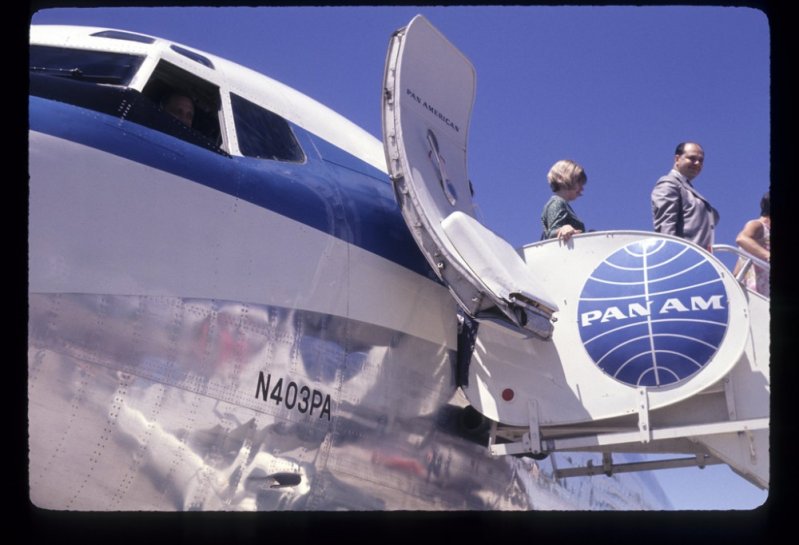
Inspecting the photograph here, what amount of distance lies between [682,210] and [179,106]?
3.57 meters

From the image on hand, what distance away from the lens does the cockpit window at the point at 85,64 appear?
5.79m

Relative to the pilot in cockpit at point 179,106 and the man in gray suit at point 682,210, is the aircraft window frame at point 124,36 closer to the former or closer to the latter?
the pilot in cockpit at point 179,106

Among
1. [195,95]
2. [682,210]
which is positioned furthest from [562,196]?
[195,95]

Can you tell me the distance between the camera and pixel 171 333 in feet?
17.1

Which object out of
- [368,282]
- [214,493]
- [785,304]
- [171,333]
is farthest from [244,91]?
[785,304]

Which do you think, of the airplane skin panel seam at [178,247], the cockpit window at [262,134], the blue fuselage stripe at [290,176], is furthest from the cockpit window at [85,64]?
the airplane skin panel seam at [178,247]

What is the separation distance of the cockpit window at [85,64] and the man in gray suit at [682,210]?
144 inches

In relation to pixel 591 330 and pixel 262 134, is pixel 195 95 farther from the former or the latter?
pixel 591 330

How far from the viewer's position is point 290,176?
6309 mm

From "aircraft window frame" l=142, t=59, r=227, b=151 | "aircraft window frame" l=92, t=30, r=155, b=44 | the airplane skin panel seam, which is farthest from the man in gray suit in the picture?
"aircraft window frame" l=92, t=30, r=155, b=44

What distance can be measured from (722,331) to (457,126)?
2.42 meters

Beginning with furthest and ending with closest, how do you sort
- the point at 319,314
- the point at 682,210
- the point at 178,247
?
1. the point at 682,210
2. the point at 319,314
3. the point at 178,247

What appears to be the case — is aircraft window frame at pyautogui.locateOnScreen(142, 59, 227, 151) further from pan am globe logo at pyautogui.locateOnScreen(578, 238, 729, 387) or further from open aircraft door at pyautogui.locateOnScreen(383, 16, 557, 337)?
pan am globe logo at pyautogui.locateOnScreen(578, 238, 729, 387)

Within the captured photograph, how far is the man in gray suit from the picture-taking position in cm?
741
